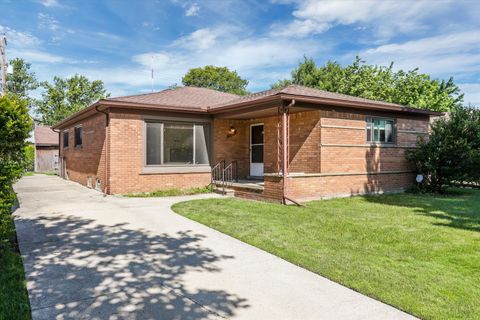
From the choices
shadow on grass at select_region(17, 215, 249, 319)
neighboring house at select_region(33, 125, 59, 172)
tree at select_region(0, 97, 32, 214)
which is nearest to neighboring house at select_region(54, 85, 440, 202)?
shadow on grass at select_region(17, 215, 249, 319)

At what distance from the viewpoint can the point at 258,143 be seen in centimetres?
1291

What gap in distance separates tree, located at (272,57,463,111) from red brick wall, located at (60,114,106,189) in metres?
23.7

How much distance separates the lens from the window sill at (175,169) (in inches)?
434

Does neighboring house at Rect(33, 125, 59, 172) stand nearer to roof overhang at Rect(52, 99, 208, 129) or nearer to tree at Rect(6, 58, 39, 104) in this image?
tree at Rect(6, 58, 39, 104)

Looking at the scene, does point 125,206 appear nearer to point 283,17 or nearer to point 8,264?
point 8,264

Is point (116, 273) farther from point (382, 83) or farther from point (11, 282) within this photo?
point (382, 83)

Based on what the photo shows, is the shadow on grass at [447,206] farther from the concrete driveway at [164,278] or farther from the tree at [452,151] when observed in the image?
the concrete driveway at [164,278]

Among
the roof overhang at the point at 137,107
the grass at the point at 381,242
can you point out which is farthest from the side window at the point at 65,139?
the grass at the point at 381,242

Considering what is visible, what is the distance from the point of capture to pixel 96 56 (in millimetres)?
27344

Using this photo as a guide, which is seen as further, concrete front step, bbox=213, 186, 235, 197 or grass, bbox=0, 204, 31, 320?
concrete front step, bbox=213, 186, 235, 197

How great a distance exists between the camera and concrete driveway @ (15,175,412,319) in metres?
3.10

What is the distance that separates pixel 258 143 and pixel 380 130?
425 cm

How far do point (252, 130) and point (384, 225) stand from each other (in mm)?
7324

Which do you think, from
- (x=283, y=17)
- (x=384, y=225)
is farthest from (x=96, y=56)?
(x=384, y=225)
